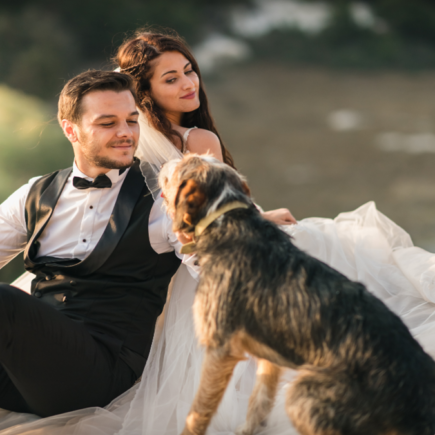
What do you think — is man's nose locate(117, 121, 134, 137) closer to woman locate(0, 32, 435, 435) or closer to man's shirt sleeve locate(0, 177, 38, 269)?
woman locate(0, 32, 435, 435)

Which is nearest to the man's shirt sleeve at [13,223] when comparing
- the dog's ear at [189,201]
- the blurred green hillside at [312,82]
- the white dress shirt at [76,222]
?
the white dress shirt at [76,222]

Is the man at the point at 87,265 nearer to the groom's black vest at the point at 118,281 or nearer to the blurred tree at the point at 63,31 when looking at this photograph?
the groom's black vest at the point at 118,281

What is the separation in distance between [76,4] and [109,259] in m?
6.73

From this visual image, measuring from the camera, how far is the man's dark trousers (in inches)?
64.9

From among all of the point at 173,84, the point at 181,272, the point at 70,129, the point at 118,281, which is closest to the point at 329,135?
the point at 173,84

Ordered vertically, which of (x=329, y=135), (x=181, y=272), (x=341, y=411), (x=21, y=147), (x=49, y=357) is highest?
(x=329, y=135)

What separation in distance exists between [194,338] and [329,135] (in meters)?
6.87

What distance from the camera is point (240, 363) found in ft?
6.51

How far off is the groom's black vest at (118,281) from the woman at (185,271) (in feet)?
0.44

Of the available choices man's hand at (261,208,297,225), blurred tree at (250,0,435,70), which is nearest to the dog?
man's hand at (261,208,297,225)

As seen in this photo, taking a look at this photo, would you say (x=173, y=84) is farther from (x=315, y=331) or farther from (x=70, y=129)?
(x=315, y=331)

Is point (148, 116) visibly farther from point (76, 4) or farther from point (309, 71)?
point (309, 71)

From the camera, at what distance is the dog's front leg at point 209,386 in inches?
57.0

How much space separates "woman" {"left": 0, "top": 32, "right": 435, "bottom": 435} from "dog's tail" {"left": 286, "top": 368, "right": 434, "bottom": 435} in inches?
20.0
